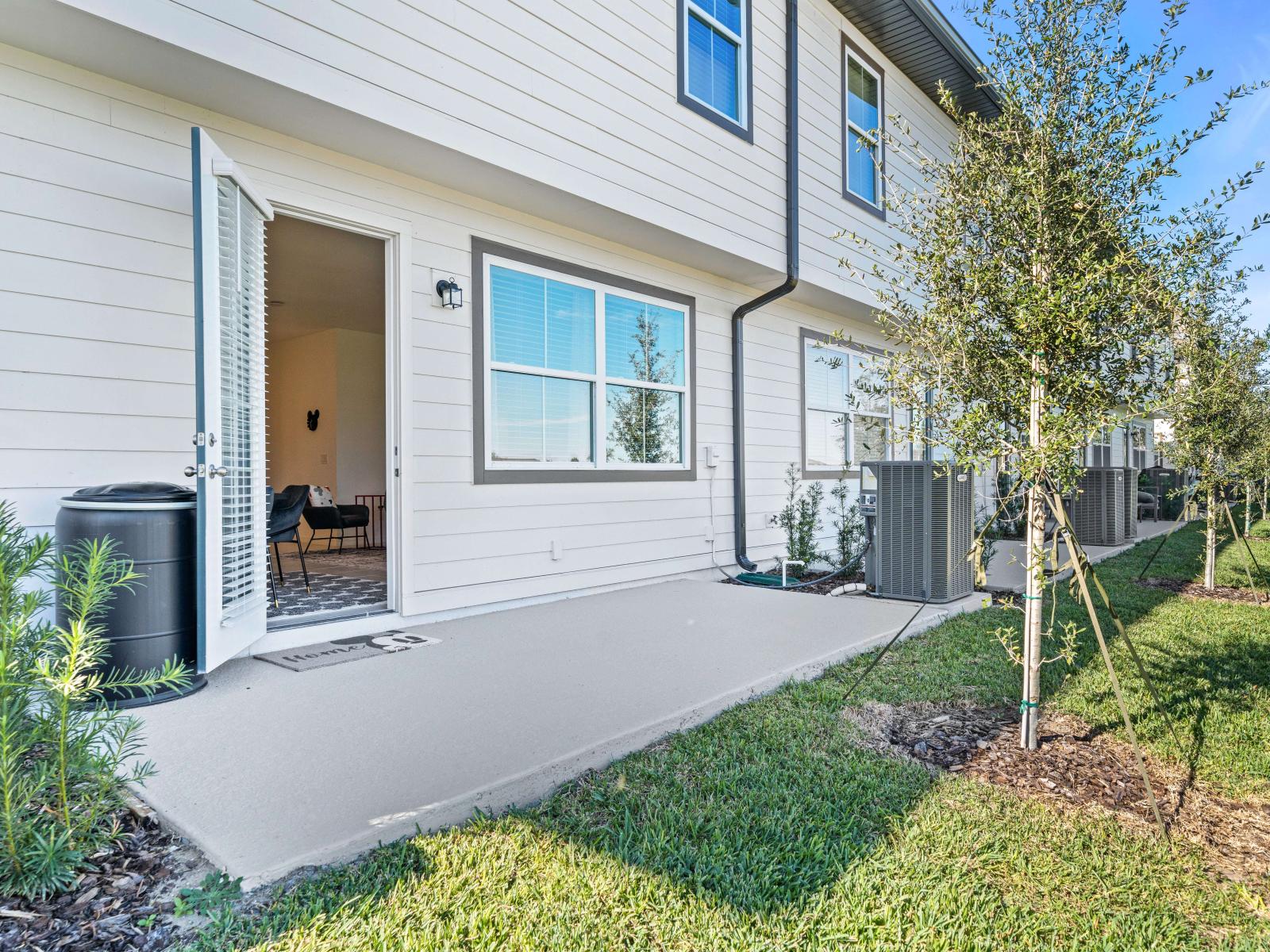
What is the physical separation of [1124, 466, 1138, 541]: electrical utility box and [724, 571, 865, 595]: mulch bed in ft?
17.0

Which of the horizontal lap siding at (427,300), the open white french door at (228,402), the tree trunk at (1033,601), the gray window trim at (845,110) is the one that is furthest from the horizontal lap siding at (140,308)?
the gray window trim at (845,110)

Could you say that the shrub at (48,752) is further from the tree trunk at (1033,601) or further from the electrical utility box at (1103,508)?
the electrical utility box at (1103,508)

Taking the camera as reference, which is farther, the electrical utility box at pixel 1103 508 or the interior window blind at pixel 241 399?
the electrical utility box at pixel 1103 508

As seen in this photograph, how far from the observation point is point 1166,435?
644 cm

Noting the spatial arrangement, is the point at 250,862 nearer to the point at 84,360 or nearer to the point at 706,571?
the point at 84,360

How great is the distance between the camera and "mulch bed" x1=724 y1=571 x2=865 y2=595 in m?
5.98

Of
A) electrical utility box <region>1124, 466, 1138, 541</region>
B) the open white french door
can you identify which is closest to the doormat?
the open white french door

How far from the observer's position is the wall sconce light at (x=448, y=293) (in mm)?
4496

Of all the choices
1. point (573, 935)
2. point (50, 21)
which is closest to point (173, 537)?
point (50, 21)

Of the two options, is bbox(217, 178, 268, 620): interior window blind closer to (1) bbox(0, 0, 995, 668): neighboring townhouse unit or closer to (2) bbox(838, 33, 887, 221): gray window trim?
(1) bbox(0, 0, 995, 668): neighboring townhouse unit

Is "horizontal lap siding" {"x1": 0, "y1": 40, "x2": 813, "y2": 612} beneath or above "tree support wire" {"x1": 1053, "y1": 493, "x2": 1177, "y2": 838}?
above

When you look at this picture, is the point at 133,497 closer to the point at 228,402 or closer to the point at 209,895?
the point at 228,402

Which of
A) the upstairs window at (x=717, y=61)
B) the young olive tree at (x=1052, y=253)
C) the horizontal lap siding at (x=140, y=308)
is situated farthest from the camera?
the upstairs window at (x=717, y=61)

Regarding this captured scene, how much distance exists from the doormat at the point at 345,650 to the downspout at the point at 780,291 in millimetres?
3428
